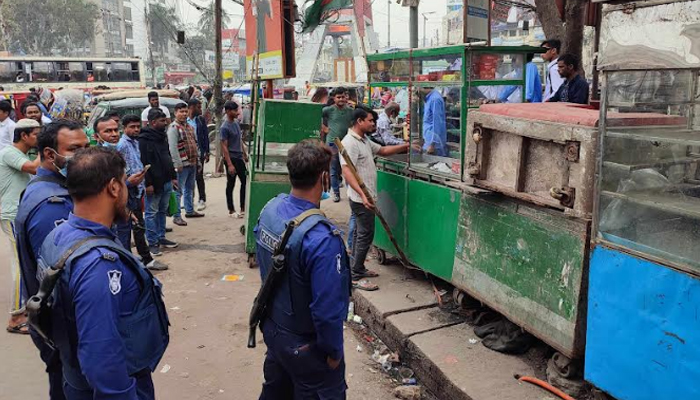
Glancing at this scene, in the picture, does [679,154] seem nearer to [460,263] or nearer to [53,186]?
[460,263]

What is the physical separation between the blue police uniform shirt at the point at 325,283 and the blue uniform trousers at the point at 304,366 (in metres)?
0.08

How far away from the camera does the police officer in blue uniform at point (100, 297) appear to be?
68.3 inches

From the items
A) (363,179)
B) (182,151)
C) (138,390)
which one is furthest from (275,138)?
(138,390)

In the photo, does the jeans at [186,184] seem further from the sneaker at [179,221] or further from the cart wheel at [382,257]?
the cart wheel at [382,257]

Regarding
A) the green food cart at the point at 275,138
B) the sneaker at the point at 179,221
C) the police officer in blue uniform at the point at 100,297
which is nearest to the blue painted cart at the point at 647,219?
the police officer in blue uniform at the point at 100,297

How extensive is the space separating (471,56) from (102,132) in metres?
3.43

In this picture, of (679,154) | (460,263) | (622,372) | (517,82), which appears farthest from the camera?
(517,82)

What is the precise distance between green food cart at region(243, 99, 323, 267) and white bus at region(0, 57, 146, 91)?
22.7 metres

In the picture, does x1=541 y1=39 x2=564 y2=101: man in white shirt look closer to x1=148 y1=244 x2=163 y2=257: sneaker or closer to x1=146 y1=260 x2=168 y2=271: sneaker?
x1=146 y1=260 x2=168 y2=271: sneaker

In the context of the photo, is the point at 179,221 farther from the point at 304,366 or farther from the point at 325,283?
the point at 325,283

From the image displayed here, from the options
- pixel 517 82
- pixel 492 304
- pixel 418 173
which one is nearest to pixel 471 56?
pixel 517 82

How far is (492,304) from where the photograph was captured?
13.0ft

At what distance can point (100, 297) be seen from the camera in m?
1.74

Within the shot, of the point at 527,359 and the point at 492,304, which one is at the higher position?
the point at 492,304
